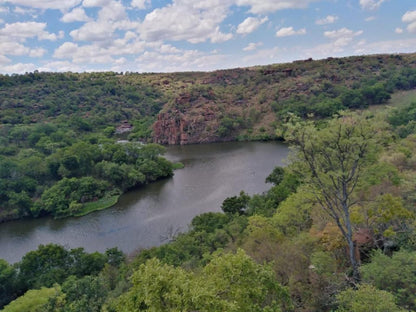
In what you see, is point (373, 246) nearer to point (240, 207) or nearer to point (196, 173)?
point (240, 207)

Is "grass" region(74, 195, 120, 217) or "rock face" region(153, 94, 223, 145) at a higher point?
"rock face" region(153, 94, 223, 145)

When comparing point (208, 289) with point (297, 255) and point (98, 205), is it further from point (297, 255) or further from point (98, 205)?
point (98, 205)

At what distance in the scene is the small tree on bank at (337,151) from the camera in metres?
15.1

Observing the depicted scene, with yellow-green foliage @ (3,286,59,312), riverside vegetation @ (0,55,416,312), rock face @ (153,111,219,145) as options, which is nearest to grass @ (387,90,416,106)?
rock face @ (153,111,219,145)

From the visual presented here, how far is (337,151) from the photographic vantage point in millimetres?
15766

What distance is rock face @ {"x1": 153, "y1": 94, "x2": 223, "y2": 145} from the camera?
84312mm

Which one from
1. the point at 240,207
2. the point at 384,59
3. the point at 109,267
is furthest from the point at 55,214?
the point at 384,59

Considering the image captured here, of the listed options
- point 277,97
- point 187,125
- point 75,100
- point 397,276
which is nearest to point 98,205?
point 397,276

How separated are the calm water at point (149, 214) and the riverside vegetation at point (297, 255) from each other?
6.43 meters

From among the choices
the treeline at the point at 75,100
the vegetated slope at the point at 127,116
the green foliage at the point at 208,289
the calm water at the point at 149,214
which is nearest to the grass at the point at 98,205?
the vegetated slope at the point at 127,116

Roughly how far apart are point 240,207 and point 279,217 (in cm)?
1123

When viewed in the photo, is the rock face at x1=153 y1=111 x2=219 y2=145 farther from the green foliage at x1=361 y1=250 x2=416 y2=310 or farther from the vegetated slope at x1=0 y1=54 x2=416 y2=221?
the green foliage at x1=361 y1=250 x2=416 y2=310

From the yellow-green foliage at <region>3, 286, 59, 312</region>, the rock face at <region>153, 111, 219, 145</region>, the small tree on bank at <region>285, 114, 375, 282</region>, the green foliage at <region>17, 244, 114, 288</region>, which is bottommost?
the green foliage at <region>17, 244, 114, 288</region>

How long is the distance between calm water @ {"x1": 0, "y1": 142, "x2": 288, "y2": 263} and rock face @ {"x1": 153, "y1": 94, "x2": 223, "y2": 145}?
1038 inches
